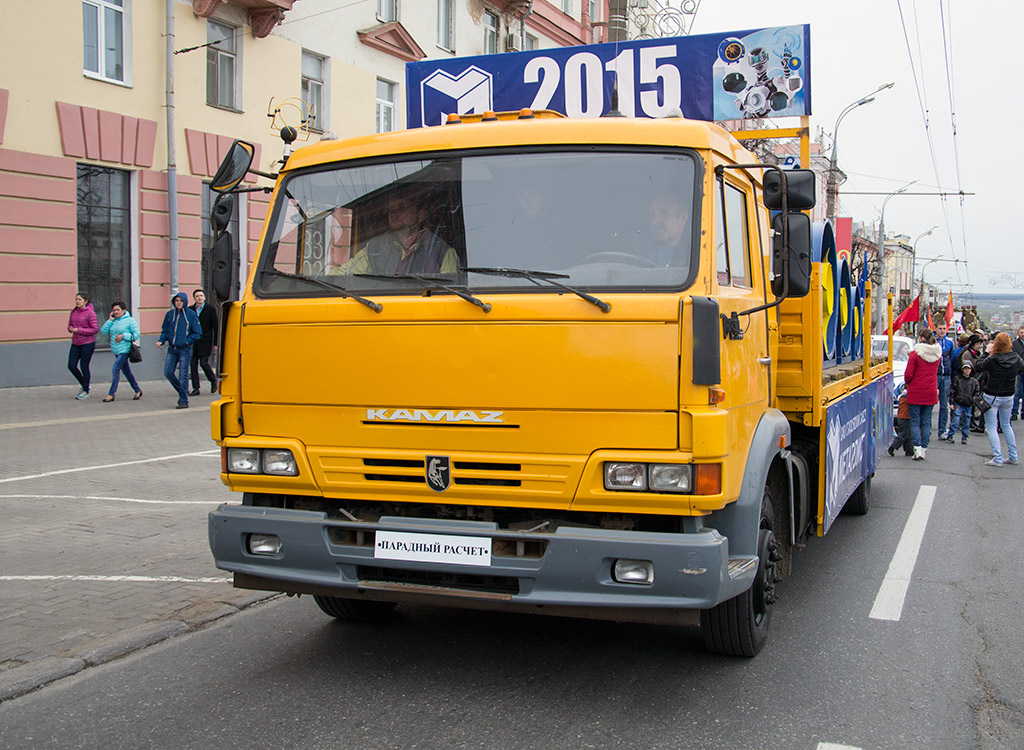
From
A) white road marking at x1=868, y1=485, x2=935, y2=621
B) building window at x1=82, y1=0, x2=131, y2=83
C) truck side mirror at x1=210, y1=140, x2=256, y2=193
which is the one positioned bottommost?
white road marking at x1=868, y1=485, x2=935, y2=621

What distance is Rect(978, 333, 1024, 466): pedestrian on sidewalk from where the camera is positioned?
12730 mm

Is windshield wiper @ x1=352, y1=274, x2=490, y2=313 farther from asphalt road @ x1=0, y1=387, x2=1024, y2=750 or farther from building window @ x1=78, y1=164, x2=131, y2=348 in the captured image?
building window @ x1=78, y1=164, x2=131, y2=348

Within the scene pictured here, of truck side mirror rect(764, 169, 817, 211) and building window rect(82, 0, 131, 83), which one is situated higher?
building window rect(82, 0, 131, 83)

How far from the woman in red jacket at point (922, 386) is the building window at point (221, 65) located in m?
→ 13.8

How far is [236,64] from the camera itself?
2031cm

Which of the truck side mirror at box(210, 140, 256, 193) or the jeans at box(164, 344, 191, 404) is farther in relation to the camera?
the jeans at box(164, 344, 191, 404)

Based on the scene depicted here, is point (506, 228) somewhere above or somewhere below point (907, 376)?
above

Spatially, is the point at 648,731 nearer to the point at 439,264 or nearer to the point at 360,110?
the point at 439,264

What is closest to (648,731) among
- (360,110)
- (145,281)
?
(145,281)

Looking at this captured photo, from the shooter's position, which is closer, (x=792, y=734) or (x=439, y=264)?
(x=792, y=734)

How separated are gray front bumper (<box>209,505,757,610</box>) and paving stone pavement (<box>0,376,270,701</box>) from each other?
1.09 meters

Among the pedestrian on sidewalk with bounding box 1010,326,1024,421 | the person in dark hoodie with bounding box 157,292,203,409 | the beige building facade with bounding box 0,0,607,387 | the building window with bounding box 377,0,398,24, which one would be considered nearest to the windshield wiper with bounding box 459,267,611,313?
the beige building facade with bounding box 0,0,607,387

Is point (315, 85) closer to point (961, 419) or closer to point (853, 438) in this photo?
point (961, 419)

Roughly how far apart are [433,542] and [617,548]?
2.50 feet
